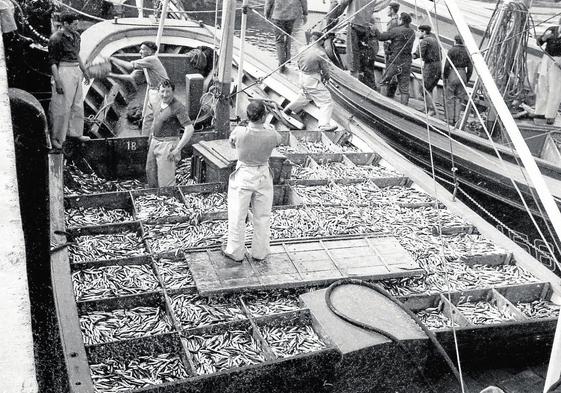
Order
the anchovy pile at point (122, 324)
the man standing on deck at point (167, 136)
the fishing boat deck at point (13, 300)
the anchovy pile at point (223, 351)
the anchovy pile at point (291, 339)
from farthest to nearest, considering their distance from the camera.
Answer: the man standing on deck at point (167, 136)
the anchovy pile at point (291, 339)
the anchovy pile at point (122, 324)
the anchovy pile at point (223, 351)
the fishing boat deck at point (13, 300)

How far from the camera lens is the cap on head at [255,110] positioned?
5.85m

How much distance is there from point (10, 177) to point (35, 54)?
27.6ft

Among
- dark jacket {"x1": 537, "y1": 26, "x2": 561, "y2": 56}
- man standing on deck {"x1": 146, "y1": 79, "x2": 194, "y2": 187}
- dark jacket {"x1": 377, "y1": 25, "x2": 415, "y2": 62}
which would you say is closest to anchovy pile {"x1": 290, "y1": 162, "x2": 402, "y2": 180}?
man standing on deck {"x1": 146, "y1": 79, "x2": 194, "y2": 187}

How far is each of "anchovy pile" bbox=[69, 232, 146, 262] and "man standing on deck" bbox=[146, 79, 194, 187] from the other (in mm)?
1440

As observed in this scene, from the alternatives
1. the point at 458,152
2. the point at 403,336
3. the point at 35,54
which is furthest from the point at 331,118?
the point at 403,336

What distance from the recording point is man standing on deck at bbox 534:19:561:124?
10742 mm

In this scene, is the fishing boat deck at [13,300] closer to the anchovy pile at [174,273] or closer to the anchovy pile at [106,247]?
the anchovy pile at [174,273]

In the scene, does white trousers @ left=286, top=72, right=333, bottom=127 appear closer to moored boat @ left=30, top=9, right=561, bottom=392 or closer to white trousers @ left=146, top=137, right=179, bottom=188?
moored boat @ left=30, top=9, right=561, bottom=392

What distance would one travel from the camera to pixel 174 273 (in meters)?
6.54

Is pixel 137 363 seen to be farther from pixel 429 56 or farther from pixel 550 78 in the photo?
pixel 550 78

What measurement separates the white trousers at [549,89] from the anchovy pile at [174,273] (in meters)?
7.79

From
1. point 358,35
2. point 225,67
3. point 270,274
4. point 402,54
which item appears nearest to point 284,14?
point 358,35

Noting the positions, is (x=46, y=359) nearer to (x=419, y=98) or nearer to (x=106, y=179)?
(x=106, y=179)

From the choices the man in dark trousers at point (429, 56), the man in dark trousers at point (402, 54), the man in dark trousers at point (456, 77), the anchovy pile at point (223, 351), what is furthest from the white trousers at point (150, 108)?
the man in dark trousers at point (402, 54)
